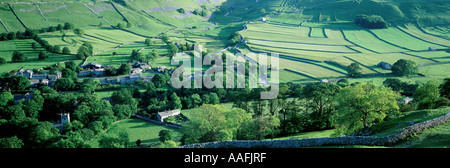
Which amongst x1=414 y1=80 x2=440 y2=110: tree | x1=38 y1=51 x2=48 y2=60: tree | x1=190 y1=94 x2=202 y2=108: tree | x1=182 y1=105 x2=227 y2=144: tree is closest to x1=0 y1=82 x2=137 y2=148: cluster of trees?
x1=182 y1=105 x2=227 y2=144: tree

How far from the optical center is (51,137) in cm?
3559

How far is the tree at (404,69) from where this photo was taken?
215 ft

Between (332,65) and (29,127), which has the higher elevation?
(332,65)

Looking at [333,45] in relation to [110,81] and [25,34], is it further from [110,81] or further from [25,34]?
[25,34]

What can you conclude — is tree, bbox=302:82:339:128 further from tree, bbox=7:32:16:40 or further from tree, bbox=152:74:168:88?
tree, bbox=7:32:16:40

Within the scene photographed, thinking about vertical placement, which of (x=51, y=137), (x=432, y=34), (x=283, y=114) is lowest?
(x=51, y=137)

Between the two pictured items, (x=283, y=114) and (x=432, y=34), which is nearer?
(x=283, y=114)

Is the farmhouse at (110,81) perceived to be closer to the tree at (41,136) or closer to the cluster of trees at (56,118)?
the cluster of trees at (56,118)

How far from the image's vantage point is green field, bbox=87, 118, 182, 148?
37906mm
